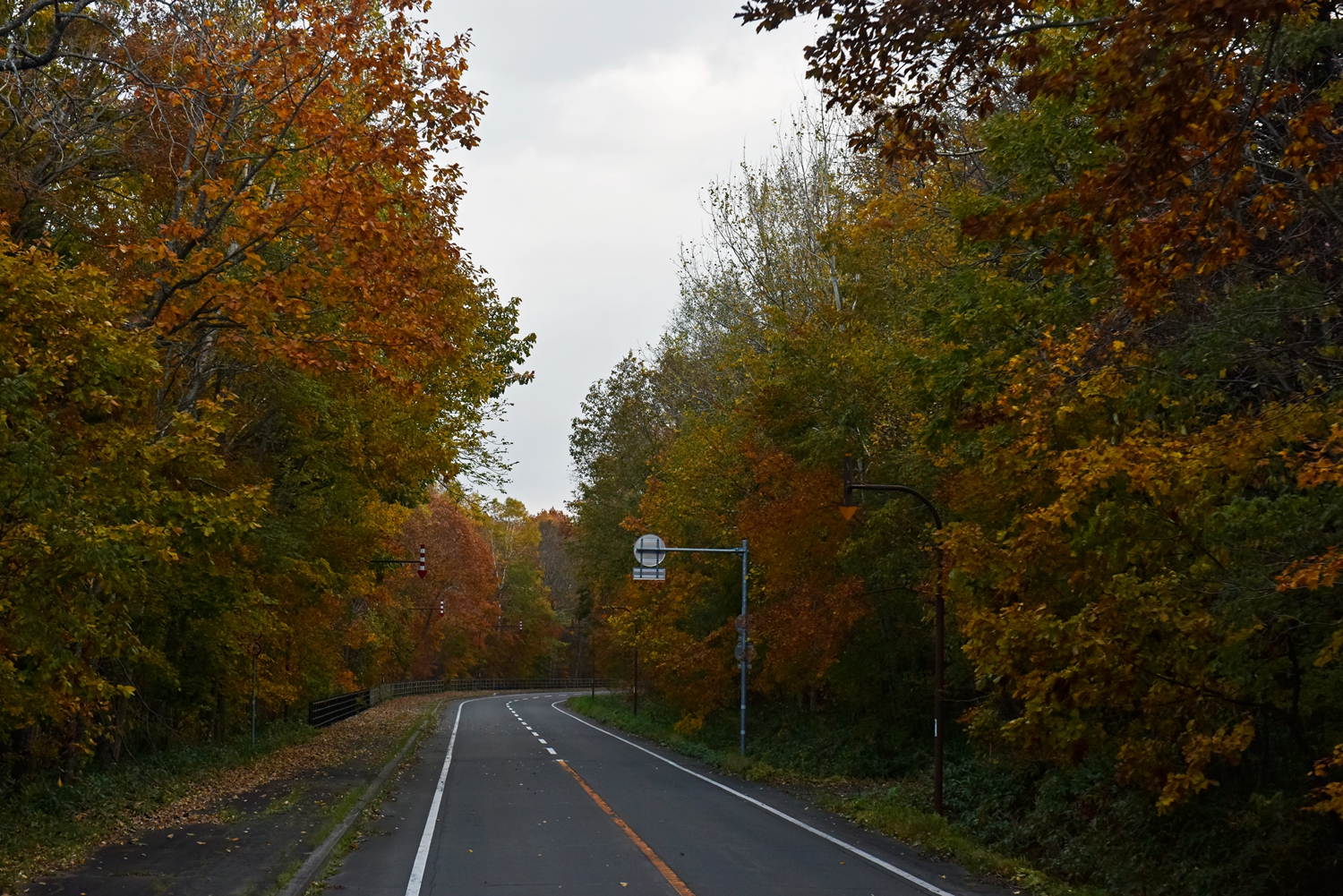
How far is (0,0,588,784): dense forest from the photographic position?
31.4ft

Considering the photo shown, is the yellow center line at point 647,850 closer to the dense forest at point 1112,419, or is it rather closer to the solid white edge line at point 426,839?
the solid white edge line at point 426,839

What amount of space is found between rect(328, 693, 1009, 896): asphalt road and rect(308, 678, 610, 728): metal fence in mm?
16830

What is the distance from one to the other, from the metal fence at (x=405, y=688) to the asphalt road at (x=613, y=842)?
16.8 metres

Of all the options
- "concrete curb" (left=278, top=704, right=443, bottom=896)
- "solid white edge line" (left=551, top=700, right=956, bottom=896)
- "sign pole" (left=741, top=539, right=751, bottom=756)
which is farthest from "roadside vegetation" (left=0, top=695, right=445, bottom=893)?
"sign pole" (left=741, top=539, right=751, bottom=756)

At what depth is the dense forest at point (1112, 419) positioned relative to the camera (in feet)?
21.1

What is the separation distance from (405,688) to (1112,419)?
6808 cm

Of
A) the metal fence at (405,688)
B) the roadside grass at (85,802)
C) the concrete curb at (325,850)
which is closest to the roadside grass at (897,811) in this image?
the concrete curb at (325,850)

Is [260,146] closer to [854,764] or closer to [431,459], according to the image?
[431,459]

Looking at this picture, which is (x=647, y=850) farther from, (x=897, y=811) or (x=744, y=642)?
(x=744, y=642)

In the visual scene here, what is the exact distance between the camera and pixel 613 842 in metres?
13.5

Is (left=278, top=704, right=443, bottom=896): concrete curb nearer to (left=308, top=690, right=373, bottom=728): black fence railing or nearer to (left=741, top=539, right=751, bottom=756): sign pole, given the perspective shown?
(left=741, top=539, right=751, bottom=756): sign pole

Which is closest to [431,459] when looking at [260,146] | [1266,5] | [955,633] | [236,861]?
[260,146]

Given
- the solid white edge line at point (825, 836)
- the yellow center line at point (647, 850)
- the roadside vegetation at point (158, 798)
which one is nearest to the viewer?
the yellow center line at point (647, 850)

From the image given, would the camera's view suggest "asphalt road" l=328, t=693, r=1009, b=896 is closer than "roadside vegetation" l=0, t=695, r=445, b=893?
Yes
